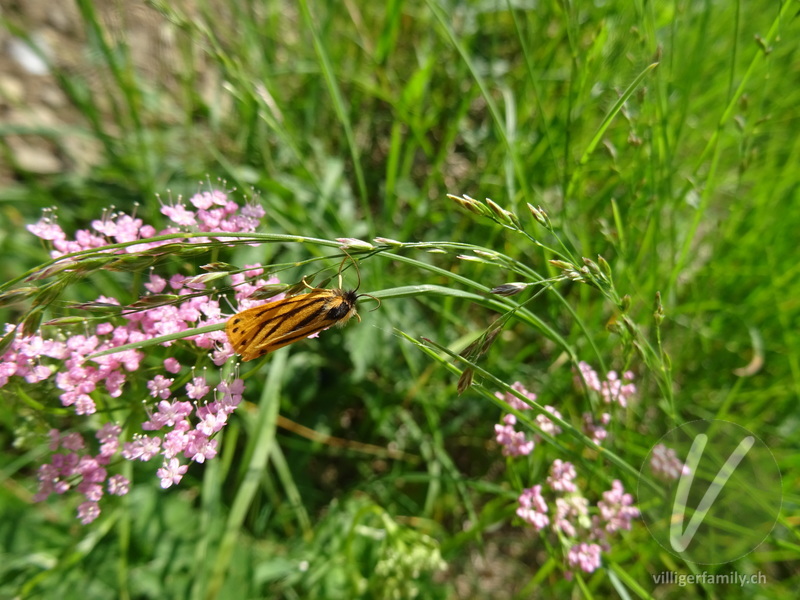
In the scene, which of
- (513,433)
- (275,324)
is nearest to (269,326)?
(275,324)

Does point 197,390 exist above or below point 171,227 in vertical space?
below

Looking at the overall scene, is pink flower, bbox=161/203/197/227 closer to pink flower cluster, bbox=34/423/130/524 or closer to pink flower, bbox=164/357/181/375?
pink flower, bbox=164/357/181/375

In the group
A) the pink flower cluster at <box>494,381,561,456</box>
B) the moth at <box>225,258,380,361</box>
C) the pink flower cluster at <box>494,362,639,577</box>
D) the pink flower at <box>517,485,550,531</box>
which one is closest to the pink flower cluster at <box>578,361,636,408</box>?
the pink flower cluster at <box>494,362,639,577</box>

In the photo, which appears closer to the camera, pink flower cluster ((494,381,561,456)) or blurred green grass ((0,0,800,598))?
pink flower cluster ((494,381,561,456))

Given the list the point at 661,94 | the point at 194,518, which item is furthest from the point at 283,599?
the point at 661,94

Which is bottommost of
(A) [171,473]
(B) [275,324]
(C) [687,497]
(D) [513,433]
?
(C) [687,497]

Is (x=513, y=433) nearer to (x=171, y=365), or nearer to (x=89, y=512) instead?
(x=171, y=365)

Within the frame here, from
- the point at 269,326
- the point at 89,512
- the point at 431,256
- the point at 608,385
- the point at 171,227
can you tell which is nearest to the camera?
the point at 269,326
